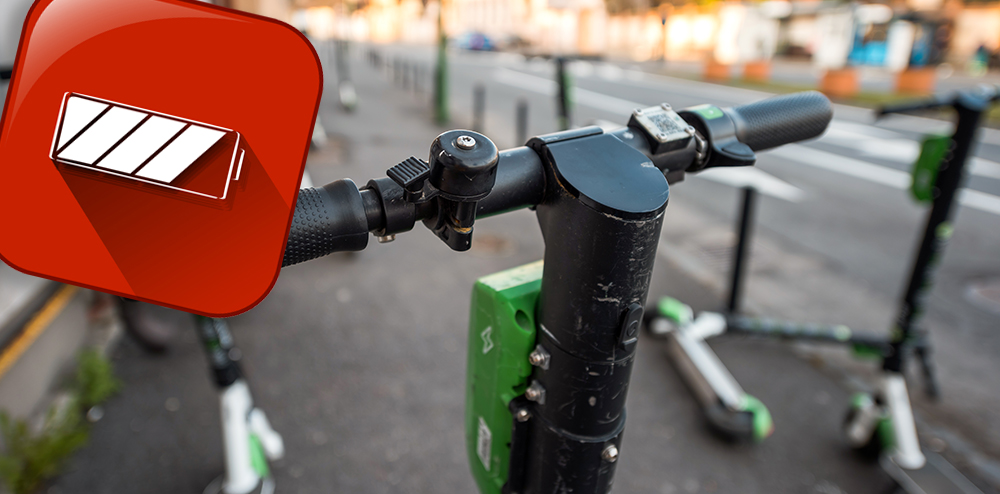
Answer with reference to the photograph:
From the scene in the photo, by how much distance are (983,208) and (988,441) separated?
6.24m

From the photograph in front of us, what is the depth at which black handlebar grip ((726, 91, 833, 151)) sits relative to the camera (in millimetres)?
1272

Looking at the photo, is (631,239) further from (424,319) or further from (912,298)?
(424,319)

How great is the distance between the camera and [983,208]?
A: 8.09 meters

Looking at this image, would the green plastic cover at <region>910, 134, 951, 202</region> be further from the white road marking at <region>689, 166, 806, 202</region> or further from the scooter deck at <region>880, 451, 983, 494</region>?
the white road marking at <region>689, 166, 806, 202</region>

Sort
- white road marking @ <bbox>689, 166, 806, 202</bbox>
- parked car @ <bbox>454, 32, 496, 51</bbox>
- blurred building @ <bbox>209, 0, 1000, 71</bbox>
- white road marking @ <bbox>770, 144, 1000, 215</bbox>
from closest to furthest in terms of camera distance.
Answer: white road marking @ <bbox>770, 144, 1000, 215</bbox> < white road marking @ <bbox>689, 166, 806, 202</bbox> < blurred building @ <bbox>209, 0, 1000, 71</bbox> < parked car @ <bbox>454, 32, 496, 51</bbox>

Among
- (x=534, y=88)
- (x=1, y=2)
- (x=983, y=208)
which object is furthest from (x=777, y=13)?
(x=1, y=2)

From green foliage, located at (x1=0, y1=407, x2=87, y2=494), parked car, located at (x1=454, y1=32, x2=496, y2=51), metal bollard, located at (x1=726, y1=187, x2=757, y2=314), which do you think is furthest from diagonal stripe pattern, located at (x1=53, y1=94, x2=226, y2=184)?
parked car, located at (x1=454, y1=32, x2=496, y2=51)

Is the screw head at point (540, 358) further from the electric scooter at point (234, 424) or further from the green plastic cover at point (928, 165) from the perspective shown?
the green plastic cover at point (928, 165)

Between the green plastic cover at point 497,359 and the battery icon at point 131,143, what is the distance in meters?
0.62

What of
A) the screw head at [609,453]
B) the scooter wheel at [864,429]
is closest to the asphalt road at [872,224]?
the scooter wheel at [864,429]

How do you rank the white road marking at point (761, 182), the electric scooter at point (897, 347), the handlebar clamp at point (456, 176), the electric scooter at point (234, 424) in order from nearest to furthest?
1. the handlebar clamp at point (456, 176)
2. the electric scooter at point (234, 424)
3. the electric scooter at point (897, 347)
4. the white road marking at point (761, 182)

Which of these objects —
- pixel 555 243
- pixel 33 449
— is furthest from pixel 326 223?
pixel 33 449

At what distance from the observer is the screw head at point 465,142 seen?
2.61ft

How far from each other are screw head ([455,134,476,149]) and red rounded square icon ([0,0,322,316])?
0.67 feet
